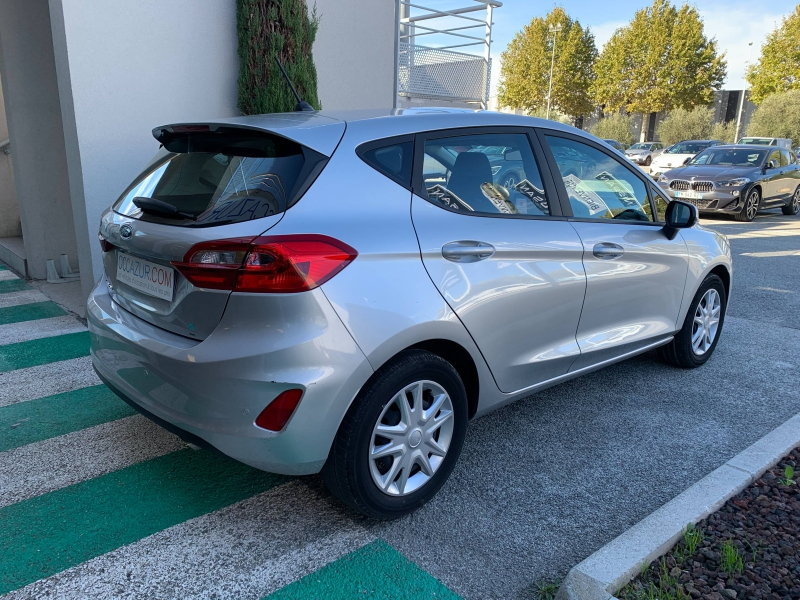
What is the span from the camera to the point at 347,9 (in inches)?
272

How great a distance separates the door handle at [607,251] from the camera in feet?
11.5

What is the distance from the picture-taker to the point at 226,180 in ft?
8.52

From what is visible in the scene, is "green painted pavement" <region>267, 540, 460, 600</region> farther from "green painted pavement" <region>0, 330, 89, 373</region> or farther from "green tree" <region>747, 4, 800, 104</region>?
"green tree" <region>747, 4, 800, 104</region>

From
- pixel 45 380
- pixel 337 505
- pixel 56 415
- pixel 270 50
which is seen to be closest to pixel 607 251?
pixel 337 505

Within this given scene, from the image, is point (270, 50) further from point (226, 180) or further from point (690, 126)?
point (690, 126)

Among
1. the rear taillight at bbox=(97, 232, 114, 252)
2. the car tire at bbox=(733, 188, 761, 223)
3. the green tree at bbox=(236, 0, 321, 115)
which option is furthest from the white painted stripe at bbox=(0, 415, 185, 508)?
the car tire at bbox=(733, 188, 761, 223)

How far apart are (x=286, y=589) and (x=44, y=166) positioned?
5.56 m

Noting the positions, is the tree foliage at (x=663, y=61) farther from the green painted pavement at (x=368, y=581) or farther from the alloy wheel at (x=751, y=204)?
the green painted pavement at (x=368, y=581)

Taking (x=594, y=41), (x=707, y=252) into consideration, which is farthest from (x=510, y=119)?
(x=594, y=41)

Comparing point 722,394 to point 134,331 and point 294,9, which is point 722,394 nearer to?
point 134,331

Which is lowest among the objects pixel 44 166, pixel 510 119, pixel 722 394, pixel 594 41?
pixel 722 394

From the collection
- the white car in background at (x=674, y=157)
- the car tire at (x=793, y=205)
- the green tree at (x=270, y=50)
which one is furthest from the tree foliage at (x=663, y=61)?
the green tree at (x=270, y=50)

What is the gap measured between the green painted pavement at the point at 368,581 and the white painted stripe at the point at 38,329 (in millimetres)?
3747

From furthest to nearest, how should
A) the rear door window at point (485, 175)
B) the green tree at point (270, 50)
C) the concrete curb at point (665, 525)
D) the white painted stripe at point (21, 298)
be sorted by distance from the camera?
the white painted stripe at point (21, 298)
the green tree at point (270, 50)
the rear door window at point (485, 175)
the concrete curb at point (665, 525)
